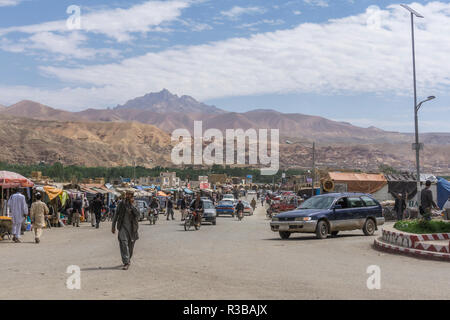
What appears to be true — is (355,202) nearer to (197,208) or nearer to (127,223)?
(197,208)

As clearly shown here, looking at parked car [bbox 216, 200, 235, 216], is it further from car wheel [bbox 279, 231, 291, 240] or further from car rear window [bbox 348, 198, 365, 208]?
car wheel [bbox 279, 231, 291, 240]

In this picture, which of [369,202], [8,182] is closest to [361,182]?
[369,202]

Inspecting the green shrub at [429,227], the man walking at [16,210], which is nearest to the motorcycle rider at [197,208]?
the man walking at [16,210]

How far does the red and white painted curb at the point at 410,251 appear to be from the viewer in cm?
1366

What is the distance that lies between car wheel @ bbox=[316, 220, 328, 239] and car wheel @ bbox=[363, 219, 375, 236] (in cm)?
228

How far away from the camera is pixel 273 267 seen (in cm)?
1222

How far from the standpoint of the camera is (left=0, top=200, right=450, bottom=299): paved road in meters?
8.84

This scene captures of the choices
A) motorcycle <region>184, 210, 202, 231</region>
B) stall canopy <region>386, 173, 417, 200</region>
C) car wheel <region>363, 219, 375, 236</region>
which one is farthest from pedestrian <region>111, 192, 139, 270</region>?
stall canopy <region>386, 173, 417, 200</region>

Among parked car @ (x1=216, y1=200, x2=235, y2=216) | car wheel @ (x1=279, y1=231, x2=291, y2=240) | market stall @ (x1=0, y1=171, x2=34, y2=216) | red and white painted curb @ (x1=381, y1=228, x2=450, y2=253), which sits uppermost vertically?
market stall @ (x1=0, y1=171, x2=34, y2=216)

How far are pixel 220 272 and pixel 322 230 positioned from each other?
9539 mm

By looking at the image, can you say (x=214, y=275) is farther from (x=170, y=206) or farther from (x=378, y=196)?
(x=378, y=196)

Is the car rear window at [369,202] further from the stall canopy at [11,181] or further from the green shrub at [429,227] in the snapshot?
the stall canopy at [11,181]

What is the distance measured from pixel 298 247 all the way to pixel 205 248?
289 cm

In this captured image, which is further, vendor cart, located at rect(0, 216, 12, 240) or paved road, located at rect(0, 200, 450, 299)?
vendor cart, located at rect(0, 216, 12, 240)
